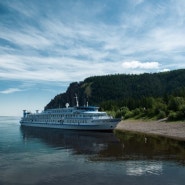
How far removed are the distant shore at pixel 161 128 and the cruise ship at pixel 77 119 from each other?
9699 millimetres

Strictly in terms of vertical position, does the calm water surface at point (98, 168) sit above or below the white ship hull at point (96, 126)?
below

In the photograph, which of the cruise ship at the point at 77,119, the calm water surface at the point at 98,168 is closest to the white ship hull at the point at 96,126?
the cruise ship at the point at 77,119

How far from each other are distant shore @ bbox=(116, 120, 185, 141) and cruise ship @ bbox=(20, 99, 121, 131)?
9699 millimetres

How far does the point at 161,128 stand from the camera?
91000mm

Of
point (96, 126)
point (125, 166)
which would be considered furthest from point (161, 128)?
point (125, 166)

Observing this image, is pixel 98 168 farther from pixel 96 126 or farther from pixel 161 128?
pixel 96 126

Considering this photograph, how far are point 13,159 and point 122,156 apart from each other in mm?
18035

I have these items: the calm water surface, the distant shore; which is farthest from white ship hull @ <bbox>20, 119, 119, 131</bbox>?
the calm water surface

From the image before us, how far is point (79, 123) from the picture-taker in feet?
351

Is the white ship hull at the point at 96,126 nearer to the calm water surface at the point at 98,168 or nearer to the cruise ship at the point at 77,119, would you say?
the cruise ship at the point at 77,119

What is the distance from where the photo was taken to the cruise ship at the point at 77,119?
98.4 metres

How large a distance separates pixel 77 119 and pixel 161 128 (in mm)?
32151

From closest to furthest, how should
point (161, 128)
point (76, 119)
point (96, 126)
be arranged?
1. point (161, 128)
2. point (96, 126)
3. point (76, 119)

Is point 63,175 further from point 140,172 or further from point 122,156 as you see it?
point 122,156
